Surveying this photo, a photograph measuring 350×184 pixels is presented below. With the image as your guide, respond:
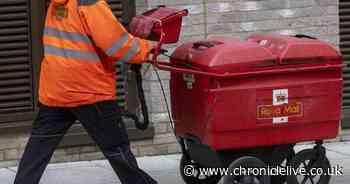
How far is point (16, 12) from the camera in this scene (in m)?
7.88

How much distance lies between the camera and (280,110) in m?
5.70

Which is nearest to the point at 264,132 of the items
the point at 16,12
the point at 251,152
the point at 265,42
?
the point at 251,152

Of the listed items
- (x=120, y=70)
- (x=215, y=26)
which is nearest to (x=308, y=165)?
(x=215, y=26)

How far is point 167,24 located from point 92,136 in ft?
3.06

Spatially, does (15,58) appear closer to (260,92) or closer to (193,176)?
(193,176)

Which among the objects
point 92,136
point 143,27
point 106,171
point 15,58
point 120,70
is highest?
point 143,27

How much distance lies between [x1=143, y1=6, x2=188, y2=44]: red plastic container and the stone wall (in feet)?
7.95

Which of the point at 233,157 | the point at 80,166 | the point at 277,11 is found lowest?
the point at 80,166

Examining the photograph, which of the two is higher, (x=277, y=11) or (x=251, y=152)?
(x=277, y=11)

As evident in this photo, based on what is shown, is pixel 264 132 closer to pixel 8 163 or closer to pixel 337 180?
pixel 337 180

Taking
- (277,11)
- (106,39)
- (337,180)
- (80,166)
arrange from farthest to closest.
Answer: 1. (277,11)
2. (80,166)
3. (337,180)
4. (106,39)

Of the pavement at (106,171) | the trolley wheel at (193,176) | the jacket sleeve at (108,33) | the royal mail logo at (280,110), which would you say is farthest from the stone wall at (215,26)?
the jacket sleeve at (108,33)

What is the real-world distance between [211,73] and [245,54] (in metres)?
A: 0.31

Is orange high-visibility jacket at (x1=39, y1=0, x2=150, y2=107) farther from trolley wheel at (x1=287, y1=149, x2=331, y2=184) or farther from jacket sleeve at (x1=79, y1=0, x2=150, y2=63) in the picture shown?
trolley wheel at (x1=287, y1=149, x2=331, y2=184)
